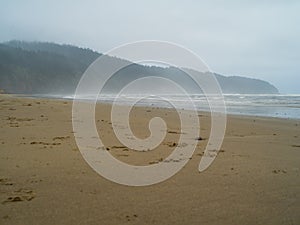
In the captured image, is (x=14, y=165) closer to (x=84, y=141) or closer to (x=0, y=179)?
(x=0, y=179)

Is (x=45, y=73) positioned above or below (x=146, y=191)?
above

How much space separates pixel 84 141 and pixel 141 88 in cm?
8273

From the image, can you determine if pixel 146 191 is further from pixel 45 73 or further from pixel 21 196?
pixel 45 73

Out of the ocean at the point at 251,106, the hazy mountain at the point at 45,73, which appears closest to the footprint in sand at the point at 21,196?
the ocean at the point at 251,106

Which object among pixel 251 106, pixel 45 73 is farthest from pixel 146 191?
pixel 45 73

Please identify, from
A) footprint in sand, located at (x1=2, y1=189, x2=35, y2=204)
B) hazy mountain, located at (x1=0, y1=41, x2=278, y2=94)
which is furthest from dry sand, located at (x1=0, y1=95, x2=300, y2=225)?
hazy mountain, located at (x1=0, y1=41, x2=278, y2=94)

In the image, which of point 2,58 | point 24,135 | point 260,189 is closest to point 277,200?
point 260,189

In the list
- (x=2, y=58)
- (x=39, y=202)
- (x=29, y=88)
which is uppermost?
(x=2, y=58)

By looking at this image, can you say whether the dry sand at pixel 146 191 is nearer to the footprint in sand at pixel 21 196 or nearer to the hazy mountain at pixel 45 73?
the footprint in sand at pixel 21 196

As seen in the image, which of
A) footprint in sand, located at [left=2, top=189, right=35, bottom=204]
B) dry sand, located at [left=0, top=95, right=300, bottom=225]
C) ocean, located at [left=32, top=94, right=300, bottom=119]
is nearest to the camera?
dry sand, located at [left=0, top=95, right=300, bottom=225]

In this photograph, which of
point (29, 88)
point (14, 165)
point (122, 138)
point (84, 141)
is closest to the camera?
point (14, 165)

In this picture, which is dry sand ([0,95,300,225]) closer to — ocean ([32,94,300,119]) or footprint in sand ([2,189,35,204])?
footprint in sand ([2,189,35,204])

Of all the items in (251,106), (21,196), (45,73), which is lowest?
(21,196)

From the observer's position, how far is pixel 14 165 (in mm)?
5039
